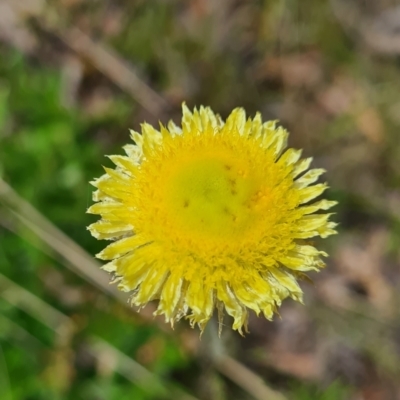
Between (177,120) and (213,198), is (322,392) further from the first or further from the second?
(213,198)

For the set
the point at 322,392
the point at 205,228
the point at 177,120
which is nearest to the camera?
the point at 205,228

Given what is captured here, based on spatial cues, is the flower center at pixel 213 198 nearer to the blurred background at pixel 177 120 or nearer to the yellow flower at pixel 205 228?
the yellow flower at pixel 205 228

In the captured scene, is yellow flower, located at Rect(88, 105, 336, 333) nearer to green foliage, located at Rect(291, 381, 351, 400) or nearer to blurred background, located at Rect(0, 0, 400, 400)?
blurred background, located at Rect(0, 0, 400, 400)

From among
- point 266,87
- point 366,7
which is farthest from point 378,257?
point 366,7

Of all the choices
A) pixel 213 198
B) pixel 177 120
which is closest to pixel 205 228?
pixel 213 198

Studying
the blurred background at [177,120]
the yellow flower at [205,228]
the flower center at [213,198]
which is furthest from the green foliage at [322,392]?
the flower center at [213,198]

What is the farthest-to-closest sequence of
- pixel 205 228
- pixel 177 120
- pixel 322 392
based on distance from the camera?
pixel 177 120
pixel 322 392
pixel 205 228
